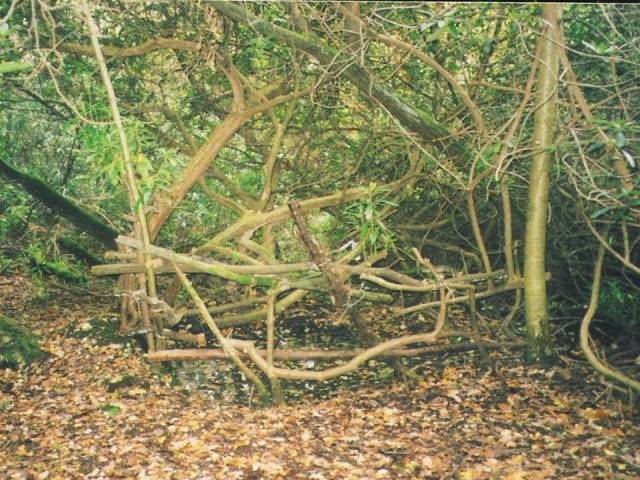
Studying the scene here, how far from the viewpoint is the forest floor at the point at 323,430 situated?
195 inches

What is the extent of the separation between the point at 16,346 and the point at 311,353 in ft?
10.9

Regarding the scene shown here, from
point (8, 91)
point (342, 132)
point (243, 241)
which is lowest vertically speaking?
point (243, 241)

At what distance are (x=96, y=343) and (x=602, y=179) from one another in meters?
5.82

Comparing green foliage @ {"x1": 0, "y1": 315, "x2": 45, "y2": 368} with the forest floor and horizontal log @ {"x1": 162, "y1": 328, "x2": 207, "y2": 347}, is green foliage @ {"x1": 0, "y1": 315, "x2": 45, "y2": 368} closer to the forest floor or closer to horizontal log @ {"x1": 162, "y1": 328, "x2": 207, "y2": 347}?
the forest floor

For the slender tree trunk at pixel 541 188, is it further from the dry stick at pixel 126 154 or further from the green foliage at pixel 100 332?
the green foliage at pixel 100 332

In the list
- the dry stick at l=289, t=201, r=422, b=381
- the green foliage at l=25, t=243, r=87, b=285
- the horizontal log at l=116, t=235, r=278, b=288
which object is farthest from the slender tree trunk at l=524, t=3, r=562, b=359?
the green foliage at l=25, t=243, r=87, b=285

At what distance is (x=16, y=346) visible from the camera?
7.24 meters

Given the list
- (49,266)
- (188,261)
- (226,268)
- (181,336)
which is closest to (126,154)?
(188,261)

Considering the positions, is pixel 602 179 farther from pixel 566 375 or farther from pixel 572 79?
pixel 566 375

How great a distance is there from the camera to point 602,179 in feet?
18.1

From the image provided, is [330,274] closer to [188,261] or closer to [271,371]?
[271,371]

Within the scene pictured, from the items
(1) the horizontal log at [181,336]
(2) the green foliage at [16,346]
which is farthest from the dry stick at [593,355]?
(2) the green foliage at [16,346]

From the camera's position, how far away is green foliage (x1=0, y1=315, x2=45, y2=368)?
23.3ft

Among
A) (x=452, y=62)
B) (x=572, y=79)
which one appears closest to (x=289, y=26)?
(x=452, y=62)
